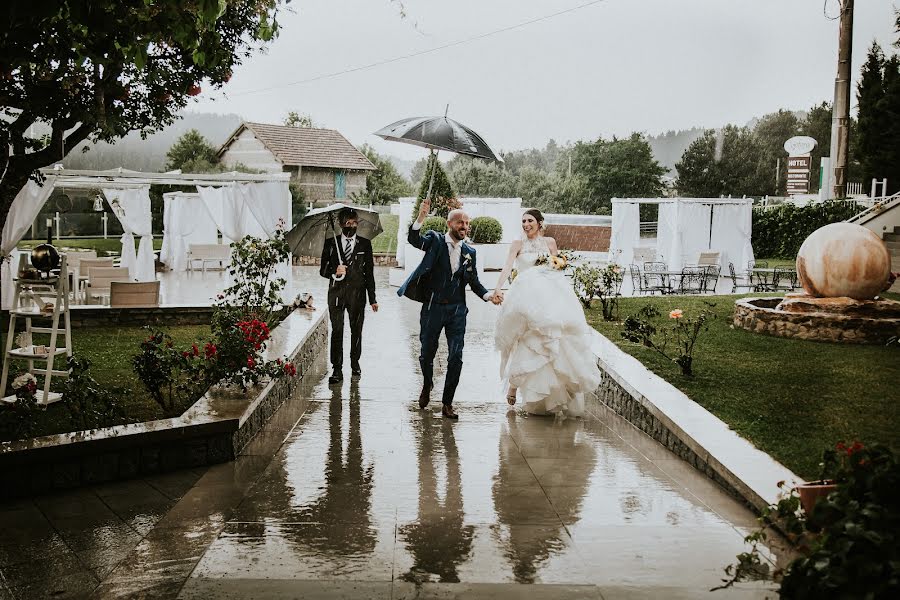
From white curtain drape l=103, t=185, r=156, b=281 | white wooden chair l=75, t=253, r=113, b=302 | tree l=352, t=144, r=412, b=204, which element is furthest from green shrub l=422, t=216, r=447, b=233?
tree l=352, t=144, r=412, b=204

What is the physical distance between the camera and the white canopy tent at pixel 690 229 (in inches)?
971

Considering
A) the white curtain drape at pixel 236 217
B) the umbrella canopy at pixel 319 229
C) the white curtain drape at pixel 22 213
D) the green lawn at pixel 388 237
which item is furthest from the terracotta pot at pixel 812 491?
the green lawn at pixel 388 237

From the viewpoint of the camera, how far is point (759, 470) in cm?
577

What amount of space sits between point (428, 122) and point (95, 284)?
962cm

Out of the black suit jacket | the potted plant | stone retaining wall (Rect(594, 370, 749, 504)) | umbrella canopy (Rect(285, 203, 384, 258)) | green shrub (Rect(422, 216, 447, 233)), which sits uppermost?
green shrub (Rect(422, 216, 447, 233))

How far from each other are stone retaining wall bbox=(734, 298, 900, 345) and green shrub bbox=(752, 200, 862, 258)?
1784 centimetres

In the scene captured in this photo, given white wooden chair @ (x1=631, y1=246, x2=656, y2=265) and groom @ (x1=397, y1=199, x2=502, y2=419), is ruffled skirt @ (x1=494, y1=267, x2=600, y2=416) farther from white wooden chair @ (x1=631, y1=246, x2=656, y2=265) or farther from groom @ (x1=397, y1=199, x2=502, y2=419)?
white wooden chair @ (x1=631, y1=246, x2=656, y2=265)

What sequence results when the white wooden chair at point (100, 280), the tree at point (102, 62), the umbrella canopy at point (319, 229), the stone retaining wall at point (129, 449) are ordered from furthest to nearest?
the white wooden chair at point (100, 280) < the umbrella canopy at point (319, 229) < the stone retaining wall at point (129, 449) < the tree at point (102, 62)

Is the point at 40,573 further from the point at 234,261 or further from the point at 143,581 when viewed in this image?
the point at 234,261

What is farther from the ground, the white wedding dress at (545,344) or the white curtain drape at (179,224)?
the white curtain drape at (179,224)

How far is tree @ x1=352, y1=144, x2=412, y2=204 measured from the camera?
53406 millimetres

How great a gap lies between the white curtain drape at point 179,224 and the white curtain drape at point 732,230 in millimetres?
15489

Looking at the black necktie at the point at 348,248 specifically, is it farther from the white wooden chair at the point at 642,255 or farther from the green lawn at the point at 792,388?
the white wooden chair at the point at 642,255

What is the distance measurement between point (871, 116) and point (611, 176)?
23468 millimetres
